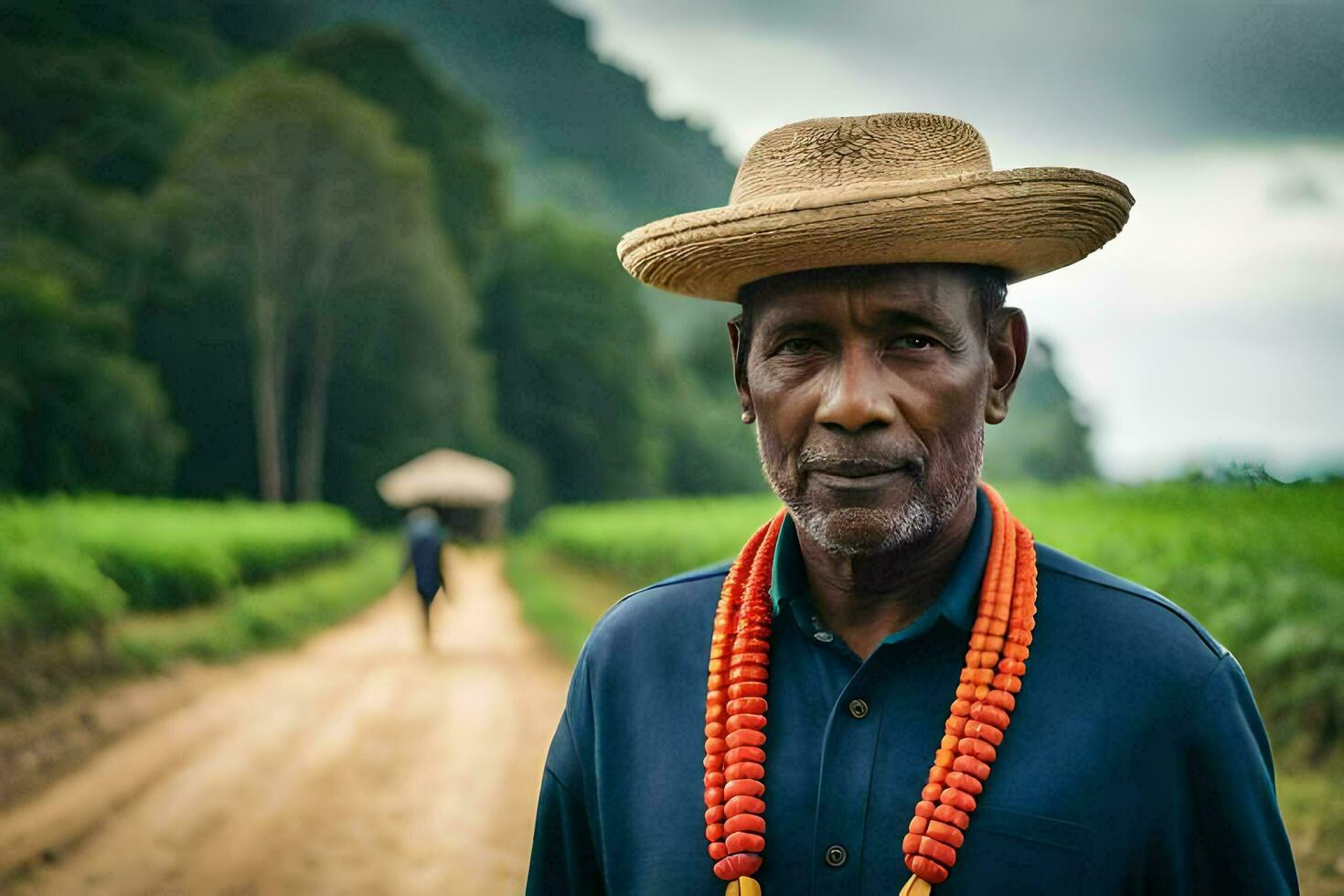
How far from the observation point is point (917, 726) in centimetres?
177

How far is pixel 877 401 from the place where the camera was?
178cm

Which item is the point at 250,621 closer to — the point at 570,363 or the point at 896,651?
the point at 896,651

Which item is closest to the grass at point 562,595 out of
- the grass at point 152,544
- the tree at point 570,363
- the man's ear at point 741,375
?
the grass at point 152,544

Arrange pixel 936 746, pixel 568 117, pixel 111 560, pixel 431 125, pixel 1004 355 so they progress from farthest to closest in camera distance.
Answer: pixel 568 117 → pixel 431 125 → pixel 111 560 → pixel 1004 355 → pixel 936 746

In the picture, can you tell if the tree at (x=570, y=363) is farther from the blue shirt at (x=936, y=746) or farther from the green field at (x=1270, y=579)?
the blue shirt at (x=936, y=746)

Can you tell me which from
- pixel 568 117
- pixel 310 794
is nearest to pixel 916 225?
pixel 310 794

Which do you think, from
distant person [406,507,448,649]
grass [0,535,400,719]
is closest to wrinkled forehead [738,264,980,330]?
grass [0,535,400,719]

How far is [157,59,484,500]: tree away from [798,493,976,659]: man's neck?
31150 mm

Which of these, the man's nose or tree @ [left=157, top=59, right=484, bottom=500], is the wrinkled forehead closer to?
the man's nose

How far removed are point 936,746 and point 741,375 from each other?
72cm

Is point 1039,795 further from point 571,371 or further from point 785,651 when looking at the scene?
point 571,371

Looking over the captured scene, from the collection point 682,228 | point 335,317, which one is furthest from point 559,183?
point 682,228

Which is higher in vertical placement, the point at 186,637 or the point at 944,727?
the point at 944,727

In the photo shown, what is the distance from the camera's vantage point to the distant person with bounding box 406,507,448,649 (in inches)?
562
